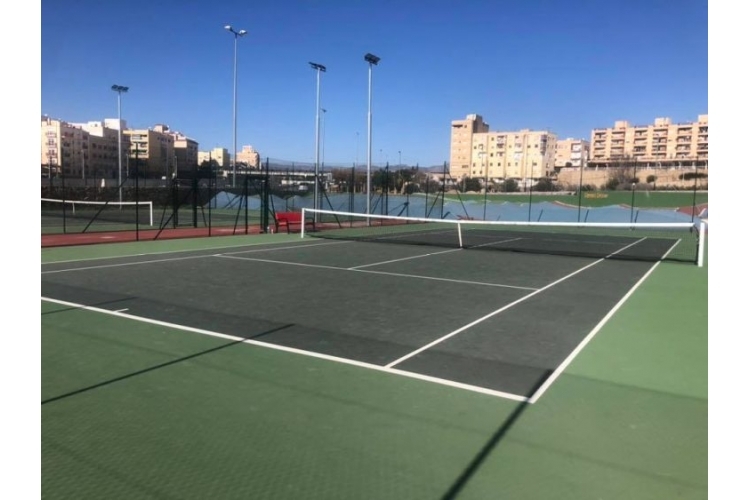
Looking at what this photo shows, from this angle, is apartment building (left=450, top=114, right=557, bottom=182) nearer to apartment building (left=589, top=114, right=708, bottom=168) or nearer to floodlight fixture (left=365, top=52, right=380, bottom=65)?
apartment building (left=589, top=114, right=708, bottom=168)

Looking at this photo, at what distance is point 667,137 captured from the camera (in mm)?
129875

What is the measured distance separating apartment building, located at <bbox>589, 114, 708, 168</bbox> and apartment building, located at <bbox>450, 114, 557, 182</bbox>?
466 inches

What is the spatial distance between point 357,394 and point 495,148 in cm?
14424

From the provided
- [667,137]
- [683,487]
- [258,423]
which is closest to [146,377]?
[258,423]

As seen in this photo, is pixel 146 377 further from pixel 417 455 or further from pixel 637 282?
pixel 637 282

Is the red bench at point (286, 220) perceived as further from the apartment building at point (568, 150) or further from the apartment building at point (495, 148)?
the apartment building at point (568, 150)

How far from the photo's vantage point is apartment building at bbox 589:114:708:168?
11594cm

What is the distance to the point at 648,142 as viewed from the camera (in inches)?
5344

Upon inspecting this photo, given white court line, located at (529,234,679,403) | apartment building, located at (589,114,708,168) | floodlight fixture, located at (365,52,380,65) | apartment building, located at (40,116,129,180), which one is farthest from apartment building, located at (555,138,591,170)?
white court line, located at (529,234,679,403)

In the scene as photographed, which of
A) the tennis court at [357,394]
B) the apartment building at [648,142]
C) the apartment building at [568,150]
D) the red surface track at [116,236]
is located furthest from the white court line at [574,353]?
the apartment building at [568,150]

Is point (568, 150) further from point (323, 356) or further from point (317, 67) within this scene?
point (323, 356)

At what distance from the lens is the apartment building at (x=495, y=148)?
13500 centimetres
